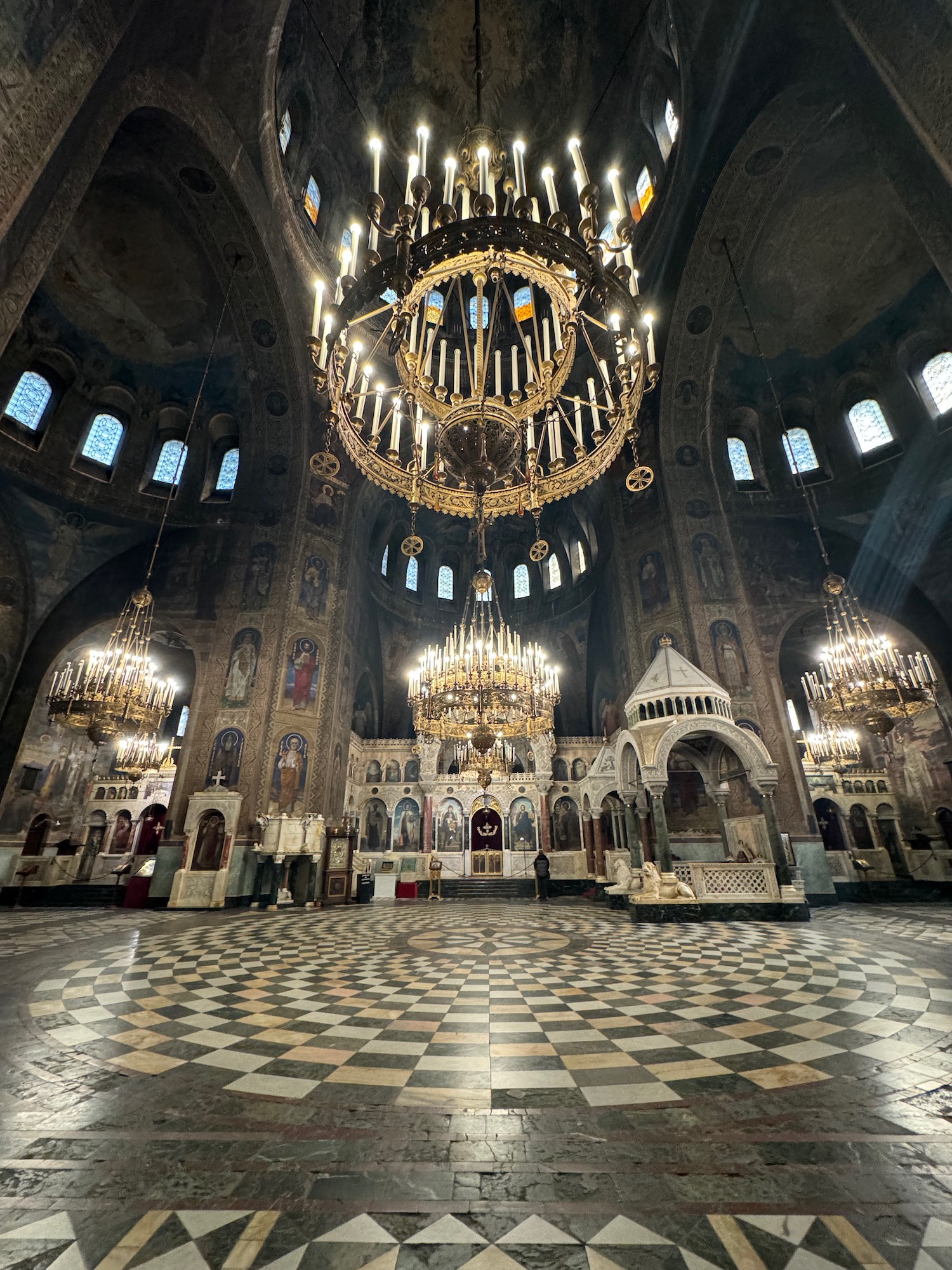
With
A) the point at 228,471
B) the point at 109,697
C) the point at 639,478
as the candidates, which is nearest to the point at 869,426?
the point at 639,478

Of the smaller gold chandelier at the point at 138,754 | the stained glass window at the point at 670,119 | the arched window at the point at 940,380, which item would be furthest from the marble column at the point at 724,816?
the smaller gold chandelier at the point at 138,754

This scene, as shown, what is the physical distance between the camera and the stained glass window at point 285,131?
1325cm

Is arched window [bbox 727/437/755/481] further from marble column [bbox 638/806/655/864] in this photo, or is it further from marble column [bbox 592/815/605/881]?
marble column [bbox 592/815/605/881]

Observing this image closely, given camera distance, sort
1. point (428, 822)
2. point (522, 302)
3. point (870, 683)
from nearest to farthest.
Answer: point (870, 683) < point (522, 302) < point (428, 822)

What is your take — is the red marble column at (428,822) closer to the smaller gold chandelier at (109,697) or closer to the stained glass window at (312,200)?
the smaller gold chandelier at (109,697)

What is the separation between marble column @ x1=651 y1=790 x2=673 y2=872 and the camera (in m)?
10.0

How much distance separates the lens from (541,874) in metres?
15.8

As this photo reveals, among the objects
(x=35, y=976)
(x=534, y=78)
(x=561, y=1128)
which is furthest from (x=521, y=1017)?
(x=534, y=78)

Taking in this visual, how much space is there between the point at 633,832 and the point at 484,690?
224 inches

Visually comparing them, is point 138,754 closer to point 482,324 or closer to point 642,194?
point 482,324

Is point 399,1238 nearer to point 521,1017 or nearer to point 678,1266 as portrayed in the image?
point 678,1266

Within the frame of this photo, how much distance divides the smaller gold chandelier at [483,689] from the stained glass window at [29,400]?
14.4 meters

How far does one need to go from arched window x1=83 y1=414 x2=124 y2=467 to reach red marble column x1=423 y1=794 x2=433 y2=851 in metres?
16.7

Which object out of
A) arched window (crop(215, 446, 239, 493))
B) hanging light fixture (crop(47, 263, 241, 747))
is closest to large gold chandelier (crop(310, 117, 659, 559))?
hanging light fixture (crop(47, 263, 241, 747))
